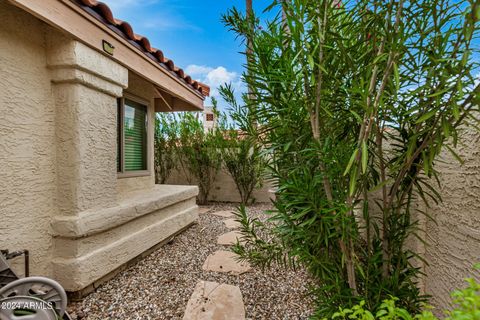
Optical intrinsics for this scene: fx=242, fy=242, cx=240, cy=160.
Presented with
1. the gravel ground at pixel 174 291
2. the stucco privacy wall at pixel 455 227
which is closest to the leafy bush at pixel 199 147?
the gravel ground at pixel 174 291

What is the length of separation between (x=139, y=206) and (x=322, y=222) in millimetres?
2373

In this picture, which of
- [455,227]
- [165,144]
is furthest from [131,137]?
[455,227]

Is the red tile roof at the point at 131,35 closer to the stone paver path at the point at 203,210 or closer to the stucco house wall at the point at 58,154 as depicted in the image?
the stucco house wall at the point at 58,154

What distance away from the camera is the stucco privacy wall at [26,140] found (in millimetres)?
1877

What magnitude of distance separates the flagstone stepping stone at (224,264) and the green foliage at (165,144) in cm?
415

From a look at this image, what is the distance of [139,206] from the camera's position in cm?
291

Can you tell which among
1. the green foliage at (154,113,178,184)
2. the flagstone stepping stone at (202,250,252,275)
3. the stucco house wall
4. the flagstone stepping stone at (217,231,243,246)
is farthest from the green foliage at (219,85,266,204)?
the stucco house wall

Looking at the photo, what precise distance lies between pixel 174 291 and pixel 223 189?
480 centimetres

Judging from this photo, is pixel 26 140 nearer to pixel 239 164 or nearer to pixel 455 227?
pixel 455 227

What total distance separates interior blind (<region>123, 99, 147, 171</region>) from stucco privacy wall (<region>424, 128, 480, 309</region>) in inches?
139

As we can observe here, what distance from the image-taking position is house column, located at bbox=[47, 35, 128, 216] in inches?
84.4

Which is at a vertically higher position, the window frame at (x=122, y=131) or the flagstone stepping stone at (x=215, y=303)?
the window frame at (x=122, y=131)

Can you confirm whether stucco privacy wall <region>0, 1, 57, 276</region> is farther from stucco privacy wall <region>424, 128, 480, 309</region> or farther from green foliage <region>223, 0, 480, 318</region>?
stucco privacy wall <region>424, 128, 480, 309</region>

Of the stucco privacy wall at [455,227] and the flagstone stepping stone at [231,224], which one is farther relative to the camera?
the flagstone stepping stone at [231,224]
